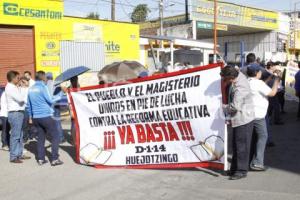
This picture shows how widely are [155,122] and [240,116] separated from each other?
4.91 feet

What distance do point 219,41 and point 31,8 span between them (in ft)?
102

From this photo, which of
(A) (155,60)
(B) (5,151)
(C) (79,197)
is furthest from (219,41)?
(C) (79,197)

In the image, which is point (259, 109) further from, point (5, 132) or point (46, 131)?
point (5, 132)

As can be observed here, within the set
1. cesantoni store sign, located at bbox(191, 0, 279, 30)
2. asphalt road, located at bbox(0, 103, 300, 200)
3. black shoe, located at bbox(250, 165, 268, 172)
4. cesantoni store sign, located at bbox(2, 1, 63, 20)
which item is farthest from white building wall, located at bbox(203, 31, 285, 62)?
asphalt road, located at bbox(0, 103, 300, 200)

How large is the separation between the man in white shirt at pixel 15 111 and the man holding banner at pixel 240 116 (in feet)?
13.7

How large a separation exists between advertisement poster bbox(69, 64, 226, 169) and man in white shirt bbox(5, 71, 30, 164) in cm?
121

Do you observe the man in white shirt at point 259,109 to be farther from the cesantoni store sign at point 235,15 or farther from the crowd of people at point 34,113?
the cesantoni store sign at point 235,15

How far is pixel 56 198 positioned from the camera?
6234 mm

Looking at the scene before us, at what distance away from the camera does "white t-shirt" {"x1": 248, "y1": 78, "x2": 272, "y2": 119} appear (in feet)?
23.7

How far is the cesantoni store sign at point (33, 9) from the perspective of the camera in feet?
65.0

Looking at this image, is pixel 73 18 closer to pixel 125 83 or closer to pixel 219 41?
pixel 125 83

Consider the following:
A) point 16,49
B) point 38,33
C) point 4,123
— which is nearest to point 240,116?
point 4,123

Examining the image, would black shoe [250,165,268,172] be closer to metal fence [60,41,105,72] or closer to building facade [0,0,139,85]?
building facade [0,0,139,85]

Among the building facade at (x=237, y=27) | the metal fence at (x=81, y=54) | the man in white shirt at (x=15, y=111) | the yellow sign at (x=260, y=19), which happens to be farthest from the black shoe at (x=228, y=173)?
the yellow sign at (x=260, y=19)
